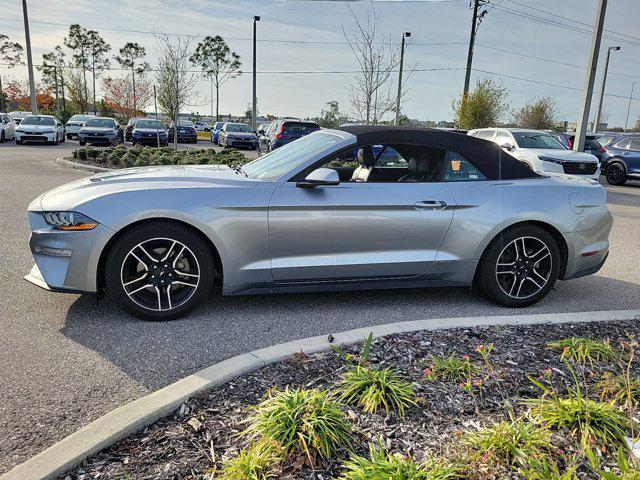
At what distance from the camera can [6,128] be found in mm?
27969

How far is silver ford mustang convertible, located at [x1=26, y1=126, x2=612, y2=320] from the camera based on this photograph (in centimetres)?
380

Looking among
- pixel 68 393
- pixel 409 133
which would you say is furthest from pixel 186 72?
pixel 68 393

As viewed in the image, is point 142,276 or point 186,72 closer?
→ point 142,276

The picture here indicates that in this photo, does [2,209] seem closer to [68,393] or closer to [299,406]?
[68,393]

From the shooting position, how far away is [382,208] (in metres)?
4.17

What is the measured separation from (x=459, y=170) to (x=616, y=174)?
1599cm

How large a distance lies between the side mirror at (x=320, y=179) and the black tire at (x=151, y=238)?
91cm

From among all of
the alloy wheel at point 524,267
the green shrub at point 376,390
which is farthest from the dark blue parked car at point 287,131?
the green shrub at point 376,390

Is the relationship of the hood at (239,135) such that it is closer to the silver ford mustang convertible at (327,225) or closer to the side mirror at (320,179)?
the silver ford mustang convertible at (327,225)

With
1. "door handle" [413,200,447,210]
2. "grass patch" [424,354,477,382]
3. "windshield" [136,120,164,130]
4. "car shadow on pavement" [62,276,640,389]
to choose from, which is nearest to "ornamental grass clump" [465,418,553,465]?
"grass patch" [424,354,477,382]

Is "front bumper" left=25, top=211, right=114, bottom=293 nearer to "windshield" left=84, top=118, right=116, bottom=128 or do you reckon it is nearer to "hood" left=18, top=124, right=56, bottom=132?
"windshield" left=84, top=118, right=116, bottom=128

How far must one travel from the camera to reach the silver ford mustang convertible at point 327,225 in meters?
3.80

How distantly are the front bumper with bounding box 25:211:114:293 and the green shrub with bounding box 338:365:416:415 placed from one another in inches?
81.7

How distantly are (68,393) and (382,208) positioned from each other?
256 cm
